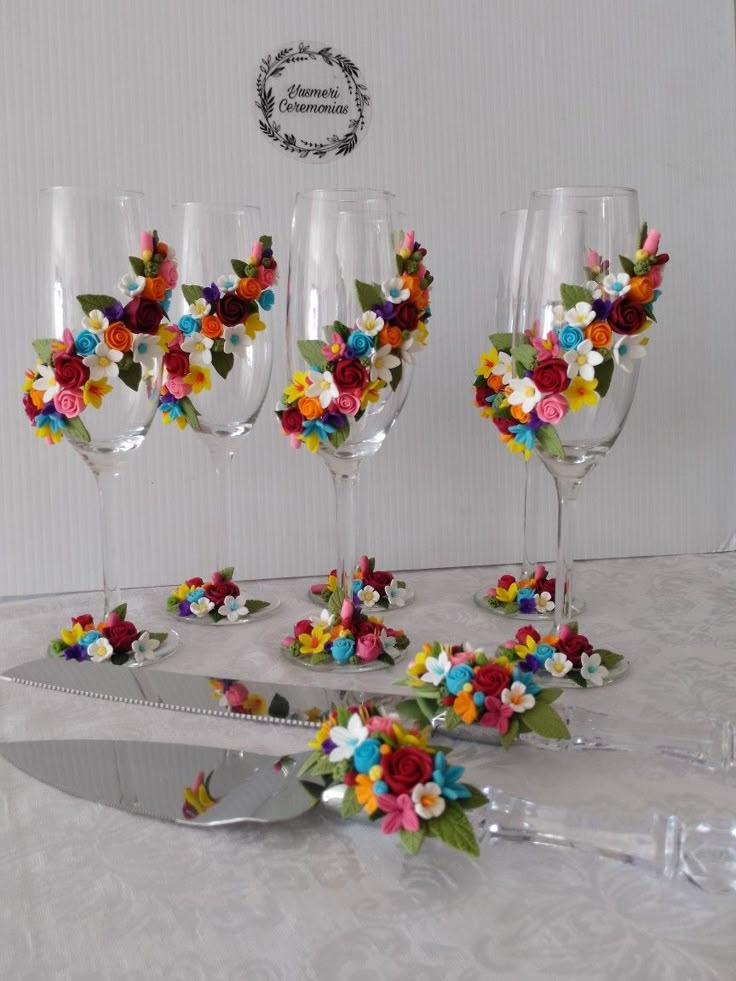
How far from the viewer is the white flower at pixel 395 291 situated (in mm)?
632

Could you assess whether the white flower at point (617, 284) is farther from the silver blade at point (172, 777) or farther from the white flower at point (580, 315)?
the silver blade at point (172, 777)

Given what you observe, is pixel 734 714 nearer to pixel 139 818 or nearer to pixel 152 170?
pixel 139 818

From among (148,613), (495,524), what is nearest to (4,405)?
(148,613)

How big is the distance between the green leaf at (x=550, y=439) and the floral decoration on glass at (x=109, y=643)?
0.97 ft

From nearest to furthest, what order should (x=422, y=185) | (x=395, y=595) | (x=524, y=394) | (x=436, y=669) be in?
(x=436, y=669), (x=524, y=394), (x=395, y=595), (x=422, y=185)

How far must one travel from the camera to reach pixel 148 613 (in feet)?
2.68

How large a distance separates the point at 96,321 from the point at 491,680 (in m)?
0.32

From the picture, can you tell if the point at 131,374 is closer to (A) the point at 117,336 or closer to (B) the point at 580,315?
(A) the point at 117,336

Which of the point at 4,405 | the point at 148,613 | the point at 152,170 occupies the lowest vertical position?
the point at 148,613

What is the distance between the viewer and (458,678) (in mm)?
505

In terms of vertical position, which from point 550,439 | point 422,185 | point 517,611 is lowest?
point 517,611

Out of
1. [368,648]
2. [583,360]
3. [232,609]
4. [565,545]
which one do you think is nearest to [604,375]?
[583,360]

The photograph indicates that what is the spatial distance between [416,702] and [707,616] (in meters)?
0.36

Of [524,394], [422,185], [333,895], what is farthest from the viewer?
[422,185]
